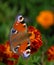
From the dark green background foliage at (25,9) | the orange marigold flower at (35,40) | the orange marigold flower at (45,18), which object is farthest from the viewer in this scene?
the orange marigold flower at (45,18)

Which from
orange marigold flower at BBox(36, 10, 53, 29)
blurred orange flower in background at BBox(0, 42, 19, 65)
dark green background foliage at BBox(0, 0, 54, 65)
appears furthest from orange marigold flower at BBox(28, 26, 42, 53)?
orange marigold flower at BBox(36, 10, 53, 29)

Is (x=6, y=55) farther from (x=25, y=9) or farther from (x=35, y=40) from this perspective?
(x=25, y=9)

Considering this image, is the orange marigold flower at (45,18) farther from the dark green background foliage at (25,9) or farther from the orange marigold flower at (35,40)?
the orange marigold flower at (35,40)

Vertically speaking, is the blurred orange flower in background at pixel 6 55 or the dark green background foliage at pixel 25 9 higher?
the blurred orange flower in background at pixel 6 55

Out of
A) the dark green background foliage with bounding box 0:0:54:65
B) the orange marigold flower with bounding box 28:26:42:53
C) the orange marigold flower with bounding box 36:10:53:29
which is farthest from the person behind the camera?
the orange marigold flower with bounding box 36:10:53:29

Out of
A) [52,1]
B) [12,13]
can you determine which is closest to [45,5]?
[52,1]

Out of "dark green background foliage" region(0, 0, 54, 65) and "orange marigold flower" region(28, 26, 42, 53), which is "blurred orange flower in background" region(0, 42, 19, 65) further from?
"dark green background foliage" region(0, 0, 54, 65)

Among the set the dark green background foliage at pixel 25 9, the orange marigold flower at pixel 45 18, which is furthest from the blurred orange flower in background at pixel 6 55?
the orange marigold flower at pixel 45 18

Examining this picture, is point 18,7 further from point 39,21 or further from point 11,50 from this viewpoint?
point 11,50
